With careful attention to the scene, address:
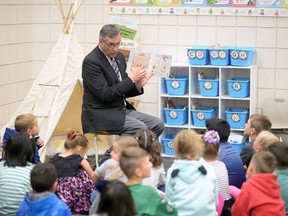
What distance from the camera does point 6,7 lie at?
6.61 meters

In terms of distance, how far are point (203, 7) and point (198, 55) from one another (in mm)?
531

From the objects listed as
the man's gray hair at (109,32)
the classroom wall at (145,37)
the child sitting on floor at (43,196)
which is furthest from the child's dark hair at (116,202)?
the classroom wall at (145,37)

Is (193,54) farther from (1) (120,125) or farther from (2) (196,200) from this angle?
(2) (196,200)

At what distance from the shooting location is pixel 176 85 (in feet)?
21.5

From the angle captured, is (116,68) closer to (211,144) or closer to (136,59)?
(136,59)

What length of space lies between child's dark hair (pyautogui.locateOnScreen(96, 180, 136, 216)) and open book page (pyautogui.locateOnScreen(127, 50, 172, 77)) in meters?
2.70

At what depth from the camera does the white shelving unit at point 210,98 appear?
21.1ft

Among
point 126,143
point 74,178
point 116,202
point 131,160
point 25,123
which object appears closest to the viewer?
point 116,202

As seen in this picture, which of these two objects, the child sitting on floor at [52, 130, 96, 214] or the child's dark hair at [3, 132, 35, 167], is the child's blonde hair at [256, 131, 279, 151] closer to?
the child sitting on floor at [52, 130, 96, 214]

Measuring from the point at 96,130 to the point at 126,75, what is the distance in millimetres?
556

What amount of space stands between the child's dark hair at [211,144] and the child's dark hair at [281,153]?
14.0 inches

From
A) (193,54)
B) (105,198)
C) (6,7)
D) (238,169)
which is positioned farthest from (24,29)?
(105,198)

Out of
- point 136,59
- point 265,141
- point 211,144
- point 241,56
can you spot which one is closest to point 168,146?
point 241,56

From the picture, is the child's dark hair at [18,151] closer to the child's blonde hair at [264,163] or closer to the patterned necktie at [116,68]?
the patterned necktie at [116,68]
